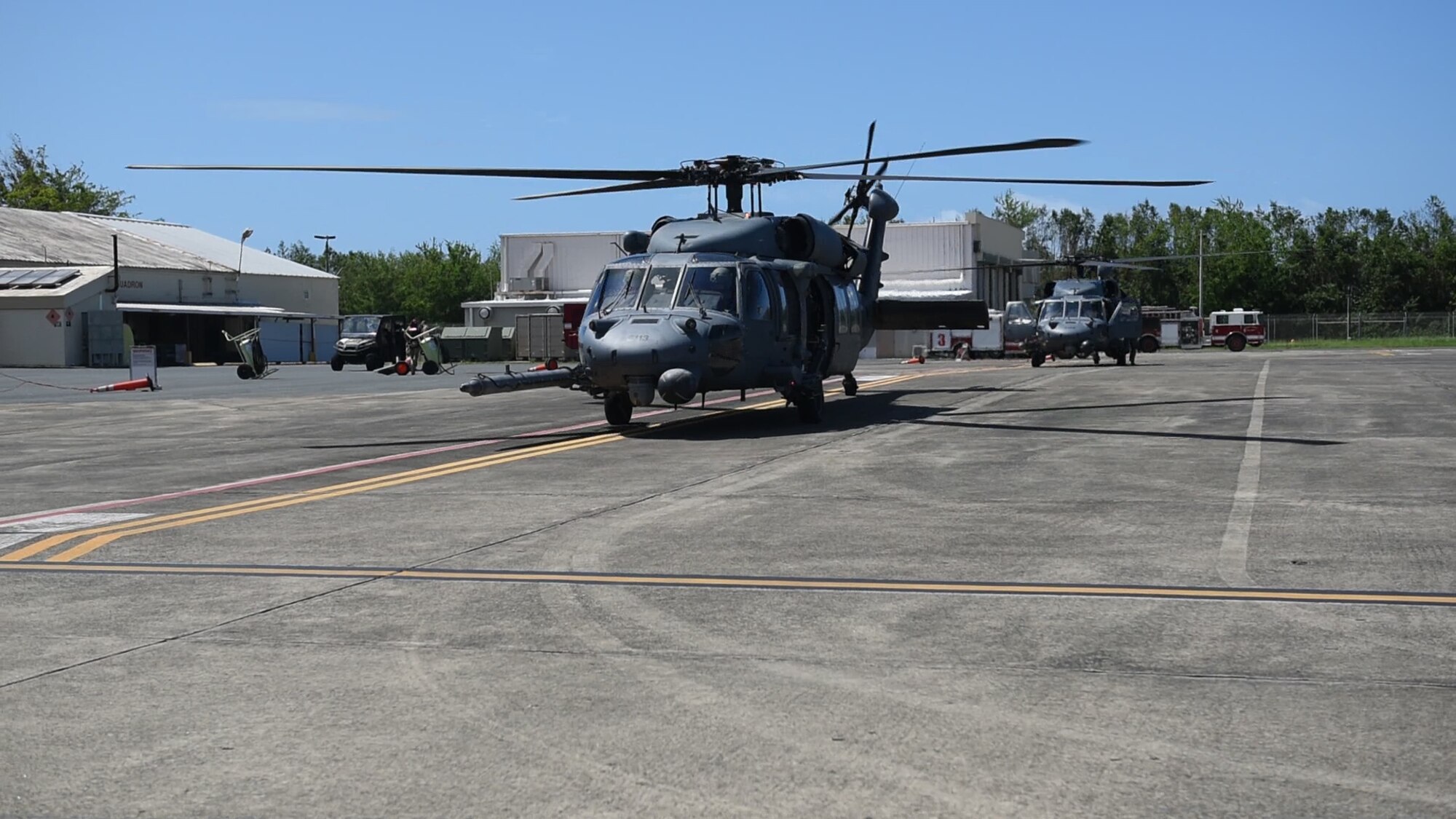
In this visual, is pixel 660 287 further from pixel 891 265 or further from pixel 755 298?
pixel 891 265

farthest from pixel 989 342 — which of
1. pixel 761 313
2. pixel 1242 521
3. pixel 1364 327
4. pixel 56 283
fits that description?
pixel 1242 521

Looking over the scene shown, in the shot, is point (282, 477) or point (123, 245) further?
point (123, 245)

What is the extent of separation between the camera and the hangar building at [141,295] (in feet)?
174

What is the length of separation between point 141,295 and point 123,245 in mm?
6918

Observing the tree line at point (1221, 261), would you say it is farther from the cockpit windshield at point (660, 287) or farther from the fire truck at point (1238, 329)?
the cockpit windshield at point (660, 287)

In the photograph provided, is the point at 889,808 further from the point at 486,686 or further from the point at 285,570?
the point at 285,570

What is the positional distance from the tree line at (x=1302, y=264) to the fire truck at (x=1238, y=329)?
28.5m

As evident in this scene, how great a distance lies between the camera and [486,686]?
5.52 m

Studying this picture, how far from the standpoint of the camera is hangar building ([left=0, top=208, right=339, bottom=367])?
52938 mm

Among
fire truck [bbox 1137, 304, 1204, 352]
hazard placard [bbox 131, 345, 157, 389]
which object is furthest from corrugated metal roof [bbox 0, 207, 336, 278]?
fire truck [bbox 1137, 304, 1204, 352]

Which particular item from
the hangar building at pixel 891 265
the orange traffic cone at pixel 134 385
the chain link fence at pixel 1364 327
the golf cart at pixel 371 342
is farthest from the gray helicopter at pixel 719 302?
the chain link fence at pixel 1364 327

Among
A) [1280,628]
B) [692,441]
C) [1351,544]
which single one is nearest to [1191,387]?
[692,441]

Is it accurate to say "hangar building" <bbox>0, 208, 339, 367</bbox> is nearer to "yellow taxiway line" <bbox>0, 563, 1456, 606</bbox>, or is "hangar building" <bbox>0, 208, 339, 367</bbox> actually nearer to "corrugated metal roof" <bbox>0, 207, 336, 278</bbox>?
"corrugated metal roof" <bbox>0, 207, 336, 278</bbox>

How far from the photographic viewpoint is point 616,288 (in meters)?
18.9
